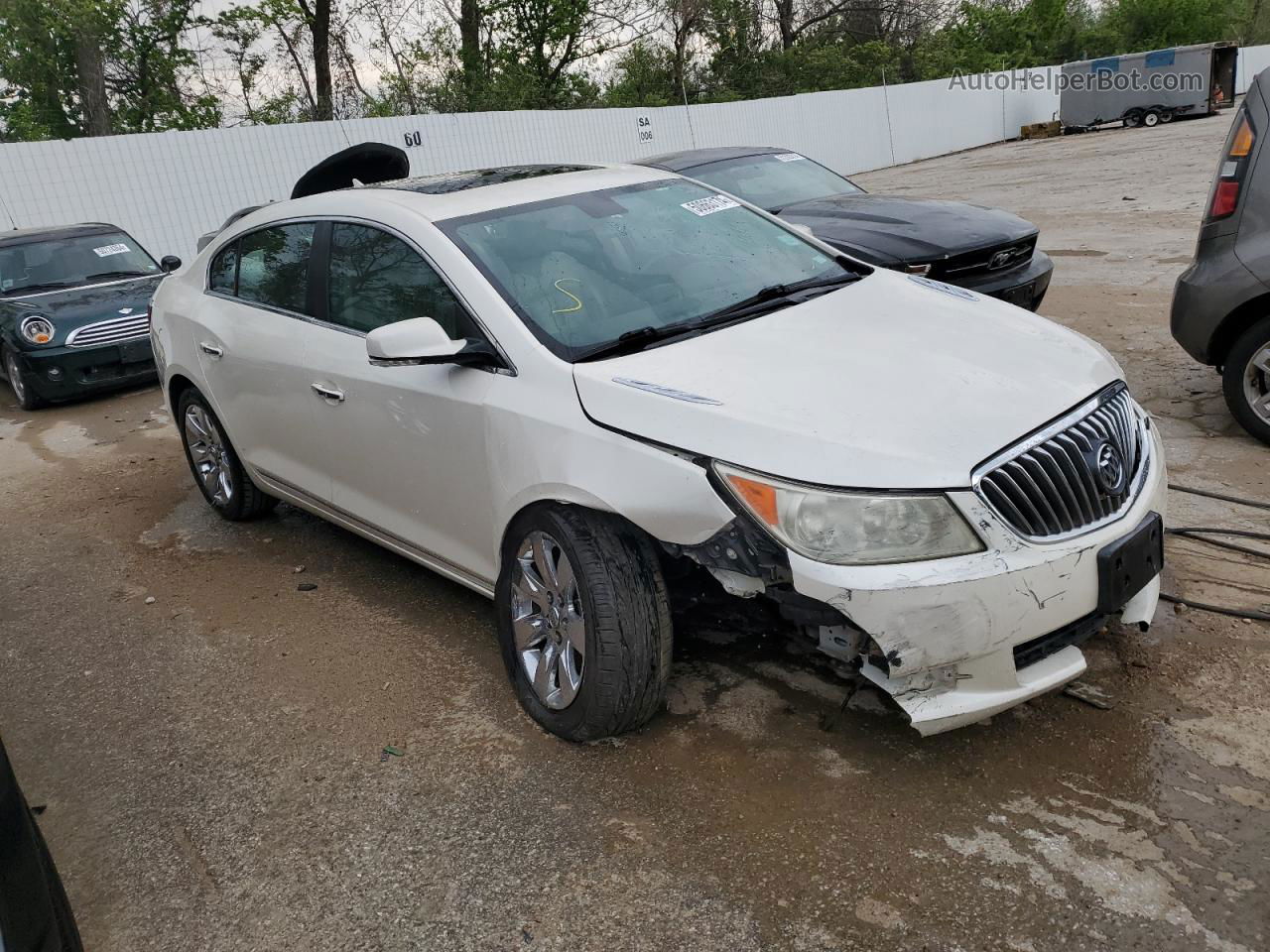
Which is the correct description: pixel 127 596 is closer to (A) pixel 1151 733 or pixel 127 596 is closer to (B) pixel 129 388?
(A) pixel 1151 733

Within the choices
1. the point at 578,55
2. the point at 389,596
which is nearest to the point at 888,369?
the point at 389,596

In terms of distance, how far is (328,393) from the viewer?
12.9ft

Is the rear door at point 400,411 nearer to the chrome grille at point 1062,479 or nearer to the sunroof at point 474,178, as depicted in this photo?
the sunroof at point 474,178

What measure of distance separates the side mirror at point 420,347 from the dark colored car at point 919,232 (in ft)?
12.4

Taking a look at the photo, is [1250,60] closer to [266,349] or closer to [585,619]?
[266,349]

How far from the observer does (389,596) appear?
4418 mm

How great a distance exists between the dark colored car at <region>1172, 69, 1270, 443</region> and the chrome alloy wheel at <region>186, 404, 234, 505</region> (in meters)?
4.67

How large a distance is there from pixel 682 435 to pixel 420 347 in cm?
91

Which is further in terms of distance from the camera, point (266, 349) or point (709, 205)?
point (266, 349)

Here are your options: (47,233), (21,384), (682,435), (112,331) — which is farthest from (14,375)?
(682,435)

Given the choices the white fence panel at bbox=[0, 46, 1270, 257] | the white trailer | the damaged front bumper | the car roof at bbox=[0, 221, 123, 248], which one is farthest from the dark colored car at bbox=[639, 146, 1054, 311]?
the white trailer

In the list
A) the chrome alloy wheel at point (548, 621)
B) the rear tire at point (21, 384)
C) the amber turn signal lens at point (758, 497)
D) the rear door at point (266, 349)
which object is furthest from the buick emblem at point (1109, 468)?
the rear tire at point (21, 384)

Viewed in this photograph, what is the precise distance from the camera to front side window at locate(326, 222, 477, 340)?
3461 mm

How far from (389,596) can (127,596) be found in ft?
4.31
